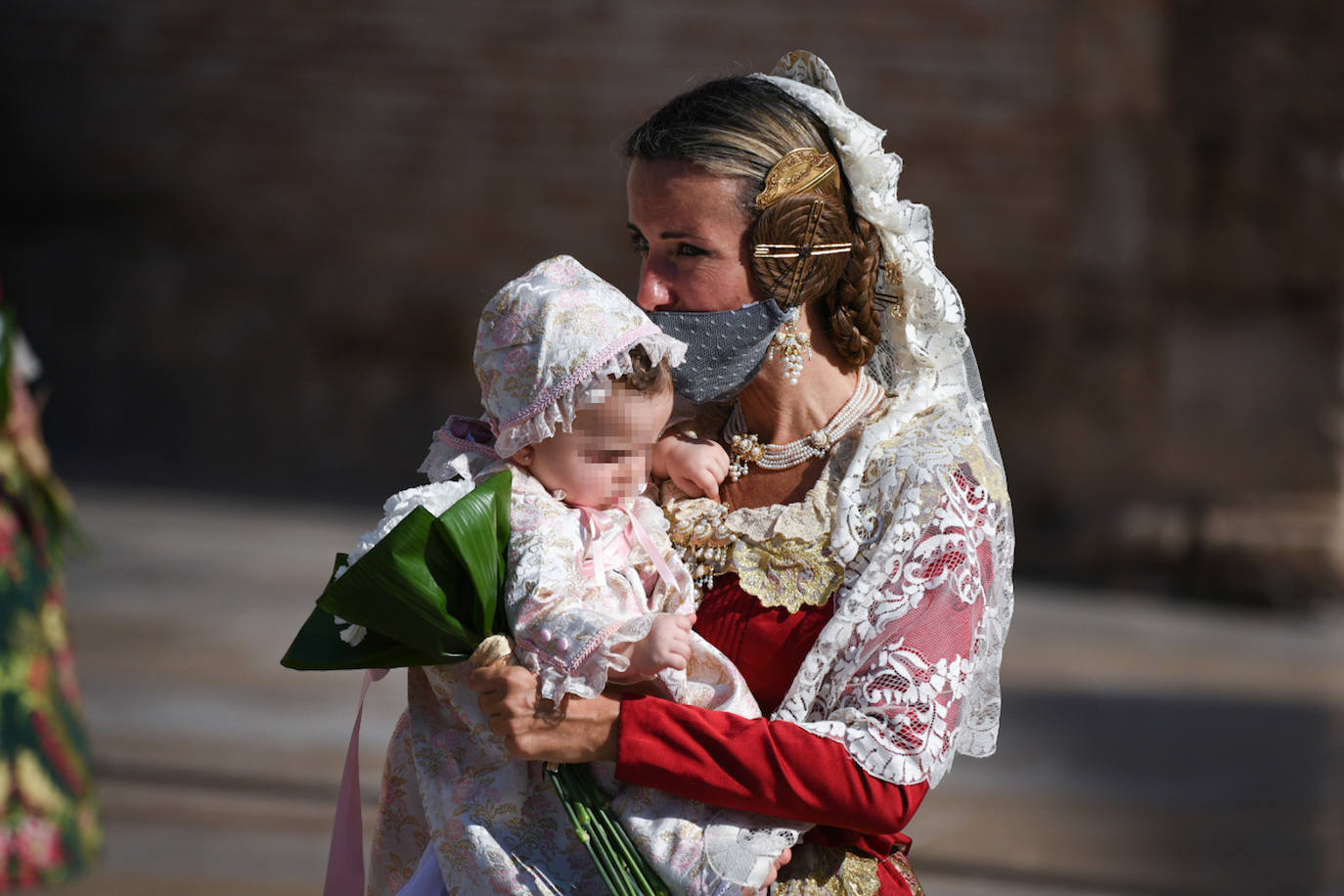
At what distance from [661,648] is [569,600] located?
0.44 feet

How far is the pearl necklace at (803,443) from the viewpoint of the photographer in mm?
2588

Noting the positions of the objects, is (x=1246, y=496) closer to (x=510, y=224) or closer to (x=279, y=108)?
(x=510, y=224)

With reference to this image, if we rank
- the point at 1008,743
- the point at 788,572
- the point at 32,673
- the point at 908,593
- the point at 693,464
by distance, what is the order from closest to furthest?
the point at 908,593, the point at 788,572, the point at 693,464, the point at 32,673, the point at 1008,743

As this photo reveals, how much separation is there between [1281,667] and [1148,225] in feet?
10.0

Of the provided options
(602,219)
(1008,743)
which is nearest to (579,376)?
(1008,743)

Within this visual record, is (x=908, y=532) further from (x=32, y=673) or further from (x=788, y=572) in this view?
(x=32, y=673)

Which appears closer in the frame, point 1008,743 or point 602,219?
point 1008,743

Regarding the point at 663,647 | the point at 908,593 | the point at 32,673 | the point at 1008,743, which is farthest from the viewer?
the point at 1008,743

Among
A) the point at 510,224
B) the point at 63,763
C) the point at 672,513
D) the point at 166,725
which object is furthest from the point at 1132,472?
the point at 672,513

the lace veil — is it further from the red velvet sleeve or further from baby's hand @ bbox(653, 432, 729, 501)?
the red velvet sleeve

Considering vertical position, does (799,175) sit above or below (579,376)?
above

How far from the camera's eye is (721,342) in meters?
2.50

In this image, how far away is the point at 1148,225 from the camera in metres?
10.2

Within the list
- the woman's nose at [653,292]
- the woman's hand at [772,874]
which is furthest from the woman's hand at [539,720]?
the woman's nose at [653,292]
